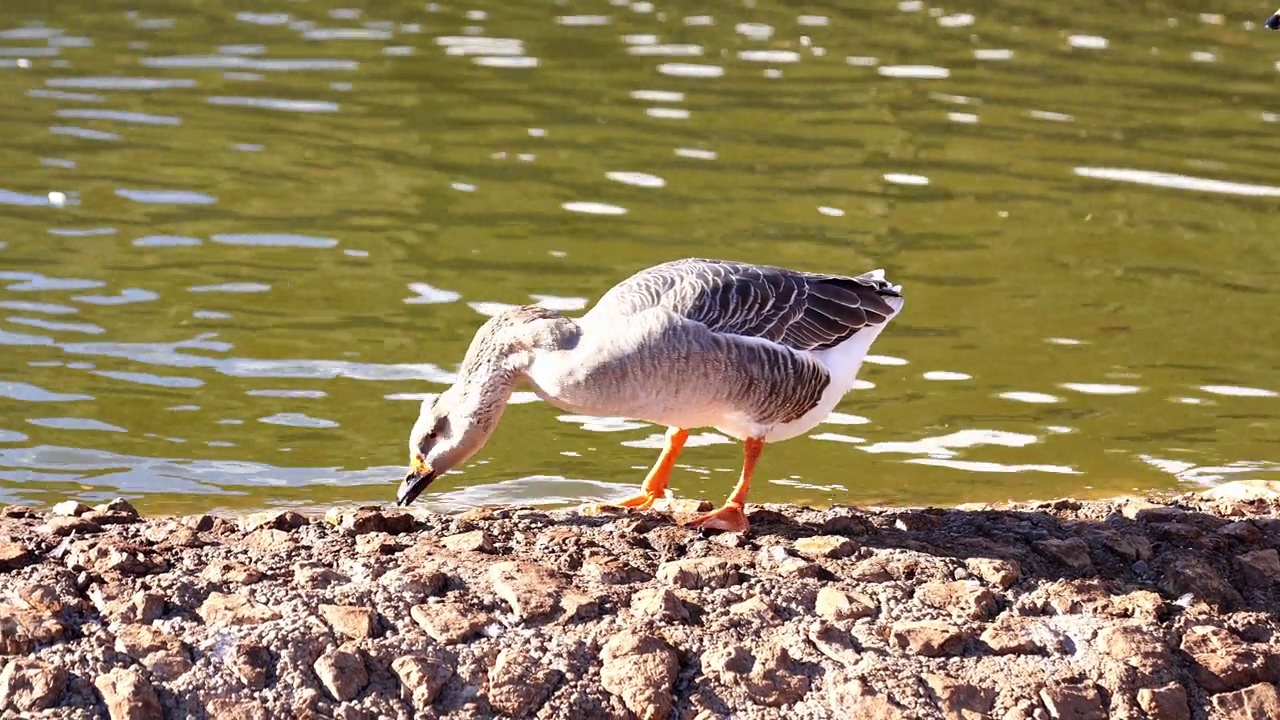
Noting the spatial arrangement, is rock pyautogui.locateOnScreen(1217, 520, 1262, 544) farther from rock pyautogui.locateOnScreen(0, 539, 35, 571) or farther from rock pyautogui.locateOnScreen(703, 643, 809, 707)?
rock pyautogui.locateOnScreen(0, 539, 35, 571)

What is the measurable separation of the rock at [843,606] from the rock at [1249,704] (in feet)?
4.01

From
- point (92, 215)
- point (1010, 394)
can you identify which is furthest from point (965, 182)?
point (92, 215)

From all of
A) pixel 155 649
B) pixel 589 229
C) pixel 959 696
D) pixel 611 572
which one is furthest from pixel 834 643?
pixel 589 229

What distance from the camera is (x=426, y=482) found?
22.7ft

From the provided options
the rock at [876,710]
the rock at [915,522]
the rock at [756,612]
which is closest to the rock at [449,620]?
the rock at [756,612]

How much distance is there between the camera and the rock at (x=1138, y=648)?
239 inches

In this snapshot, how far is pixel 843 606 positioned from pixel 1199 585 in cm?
145

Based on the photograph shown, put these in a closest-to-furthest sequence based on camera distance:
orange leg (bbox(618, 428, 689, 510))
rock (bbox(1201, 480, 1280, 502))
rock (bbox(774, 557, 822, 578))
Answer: rock (bbox(774, 557, 822, 578)) < orange leg (bbox(618, 428, 689, 510)) < rock (bbox(1201, 480, 1280, 502))

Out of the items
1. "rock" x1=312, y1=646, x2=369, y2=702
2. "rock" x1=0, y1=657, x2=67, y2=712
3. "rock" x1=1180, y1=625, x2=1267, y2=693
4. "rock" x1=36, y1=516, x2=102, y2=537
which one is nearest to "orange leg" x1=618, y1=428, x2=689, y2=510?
"rock" x1=312, y1=646, x2=369, y2=702

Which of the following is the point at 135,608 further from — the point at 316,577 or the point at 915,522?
the point at 915,522

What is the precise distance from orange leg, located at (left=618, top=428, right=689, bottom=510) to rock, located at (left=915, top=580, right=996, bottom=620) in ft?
5.03

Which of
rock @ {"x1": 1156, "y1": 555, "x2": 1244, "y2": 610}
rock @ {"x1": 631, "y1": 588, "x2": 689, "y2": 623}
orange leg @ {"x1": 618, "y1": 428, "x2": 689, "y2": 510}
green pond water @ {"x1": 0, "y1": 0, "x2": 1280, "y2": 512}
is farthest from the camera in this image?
green pond water @ {"x1": 0, "y1": 0, "x2": 1280, "y2": 512}

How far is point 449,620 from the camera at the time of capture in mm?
5906

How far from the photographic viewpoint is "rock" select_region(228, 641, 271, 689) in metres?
5.59
